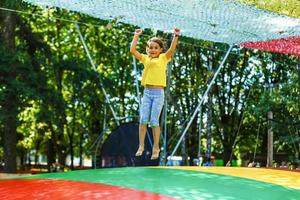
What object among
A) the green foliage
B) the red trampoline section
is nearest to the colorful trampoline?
the red trampoline section

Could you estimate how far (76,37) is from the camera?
18.7m

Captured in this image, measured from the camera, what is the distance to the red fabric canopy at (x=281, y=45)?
7.64m

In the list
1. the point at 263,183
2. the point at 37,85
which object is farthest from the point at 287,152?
the point at 263,183

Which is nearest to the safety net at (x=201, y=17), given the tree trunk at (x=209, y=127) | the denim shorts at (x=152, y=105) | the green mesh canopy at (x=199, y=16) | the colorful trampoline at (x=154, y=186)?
the green mesh canopy at (x=199, y=16)

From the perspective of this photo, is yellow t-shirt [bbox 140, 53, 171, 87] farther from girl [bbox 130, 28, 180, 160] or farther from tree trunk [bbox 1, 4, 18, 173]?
tree trunk [bbox 1, 4, 18, 173]

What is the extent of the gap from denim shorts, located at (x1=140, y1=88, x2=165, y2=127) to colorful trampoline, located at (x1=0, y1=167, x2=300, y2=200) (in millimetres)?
629

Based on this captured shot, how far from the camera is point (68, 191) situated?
353 cm

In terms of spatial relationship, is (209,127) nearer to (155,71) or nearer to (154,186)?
(155,71)

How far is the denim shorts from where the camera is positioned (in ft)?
17.0

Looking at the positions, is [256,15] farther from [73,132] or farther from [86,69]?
[73,132]

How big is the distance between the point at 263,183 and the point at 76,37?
49.6 ft

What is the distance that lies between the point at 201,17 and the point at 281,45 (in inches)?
69.5

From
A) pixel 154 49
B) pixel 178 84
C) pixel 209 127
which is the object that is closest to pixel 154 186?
pixel 154 49

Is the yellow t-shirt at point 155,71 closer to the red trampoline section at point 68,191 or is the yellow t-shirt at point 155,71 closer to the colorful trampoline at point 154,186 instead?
the colorful trampoline at point 154,186
